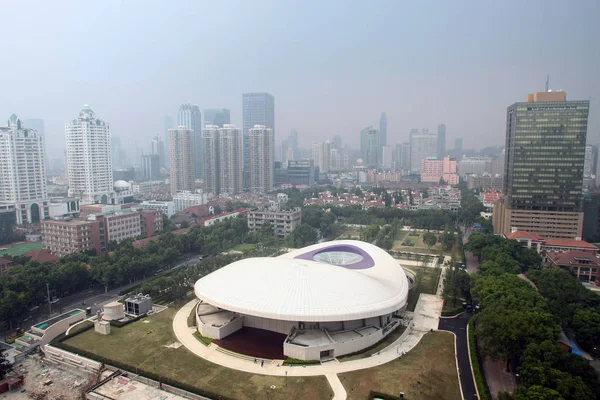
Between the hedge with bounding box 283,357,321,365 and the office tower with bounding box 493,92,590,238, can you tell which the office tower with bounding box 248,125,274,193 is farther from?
the hedge with bounding box 283,357,321,365

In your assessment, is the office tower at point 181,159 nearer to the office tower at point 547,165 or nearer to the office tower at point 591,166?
the office tower at point 547,165

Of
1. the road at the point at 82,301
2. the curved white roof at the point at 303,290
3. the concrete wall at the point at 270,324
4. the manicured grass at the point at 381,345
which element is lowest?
the road at the point at 82,301

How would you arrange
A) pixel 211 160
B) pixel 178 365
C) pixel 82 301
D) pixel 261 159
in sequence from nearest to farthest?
1. pixel 178 365
2. pixel 82 301
3. pixel 211 160
4. pixel 261 159

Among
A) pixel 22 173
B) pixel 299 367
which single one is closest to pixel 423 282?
pixel 299 367

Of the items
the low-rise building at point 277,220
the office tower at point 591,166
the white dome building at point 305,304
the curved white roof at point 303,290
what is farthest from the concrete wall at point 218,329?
the office tower at point 591,166

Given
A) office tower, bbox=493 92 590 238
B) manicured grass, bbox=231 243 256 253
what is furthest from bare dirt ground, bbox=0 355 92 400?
office tower, bbox=493 92 590 238

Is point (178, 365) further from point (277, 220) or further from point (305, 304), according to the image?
point (277, 220)

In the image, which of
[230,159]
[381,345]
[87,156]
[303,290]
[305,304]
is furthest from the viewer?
[230,159]
